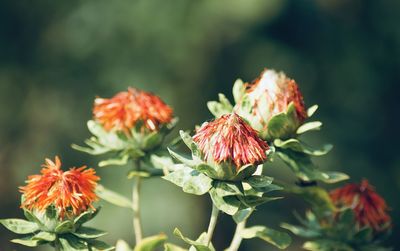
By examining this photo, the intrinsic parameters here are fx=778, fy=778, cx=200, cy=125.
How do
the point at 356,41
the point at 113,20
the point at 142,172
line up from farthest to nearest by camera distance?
the point at 356,41
the point at 113,20
the point at 142,172

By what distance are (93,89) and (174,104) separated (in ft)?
3.93

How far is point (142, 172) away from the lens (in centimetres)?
295

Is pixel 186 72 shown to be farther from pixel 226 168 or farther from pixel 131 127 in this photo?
pixel 226 168

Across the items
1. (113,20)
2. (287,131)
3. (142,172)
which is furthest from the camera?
(113,20)

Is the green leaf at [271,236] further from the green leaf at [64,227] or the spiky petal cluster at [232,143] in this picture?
the green leaf at [64,227]

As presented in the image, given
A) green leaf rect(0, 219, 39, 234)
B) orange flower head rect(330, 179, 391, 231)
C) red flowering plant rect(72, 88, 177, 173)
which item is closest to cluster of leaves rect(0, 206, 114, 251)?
green leaf rect(0, 219, 39, 234)

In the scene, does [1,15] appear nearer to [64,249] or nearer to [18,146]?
[18,146]

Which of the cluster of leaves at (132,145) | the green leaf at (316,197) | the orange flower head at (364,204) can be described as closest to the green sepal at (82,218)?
the cluster of leaves at (132,145)

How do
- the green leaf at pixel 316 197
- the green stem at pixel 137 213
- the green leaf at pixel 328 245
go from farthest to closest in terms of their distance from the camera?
1. the green leaf at pixel 328 245
2. the green leaf at pixel 316 197
3. the green stem at pixel 137 213

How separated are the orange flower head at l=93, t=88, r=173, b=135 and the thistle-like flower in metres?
0.39

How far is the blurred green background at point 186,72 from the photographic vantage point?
36.3 ft

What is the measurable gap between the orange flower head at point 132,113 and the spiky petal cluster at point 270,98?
0.39 m

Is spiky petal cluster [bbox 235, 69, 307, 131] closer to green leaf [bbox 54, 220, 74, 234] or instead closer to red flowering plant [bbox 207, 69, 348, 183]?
red flowering plant [bbox 207, 69, 348, 183]

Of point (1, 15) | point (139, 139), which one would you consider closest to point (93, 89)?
point (1, 15)
